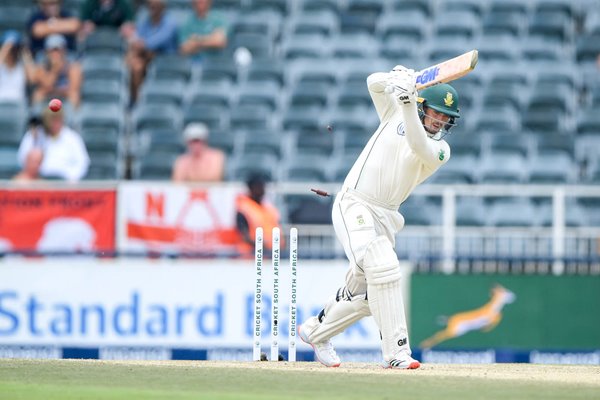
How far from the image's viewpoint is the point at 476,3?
18672mm

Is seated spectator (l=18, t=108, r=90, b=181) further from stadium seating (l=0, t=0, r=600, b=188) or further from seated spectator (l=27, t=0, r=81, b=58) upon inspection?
seated spectator (l=27, t=0, r=81, b=58)

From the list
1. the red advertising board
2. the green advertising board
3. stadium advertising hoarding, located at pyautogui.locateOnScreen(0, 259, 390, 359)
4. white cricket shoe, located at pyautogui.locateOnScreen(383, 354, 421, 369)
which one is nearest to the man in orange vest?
stadium advertising hoarding, located at pyautogui.locateOnScreen(0, 259, 390, 359)

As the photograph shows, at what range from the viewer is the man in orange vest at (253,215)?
14094mm

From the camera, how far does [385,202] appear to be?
987 centimetres

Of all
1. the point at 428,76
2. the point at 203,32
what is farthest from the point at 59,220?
the point at 428,76

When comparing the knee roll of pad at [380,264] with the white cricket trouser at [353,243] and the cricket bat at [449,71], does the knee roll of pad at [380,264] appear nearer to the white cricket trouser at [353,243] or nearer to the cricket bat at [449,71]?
the white cricket trouser at [353,243]

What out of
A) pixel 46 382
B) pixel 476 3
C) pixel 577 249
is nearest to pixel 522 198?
pixel 577 249

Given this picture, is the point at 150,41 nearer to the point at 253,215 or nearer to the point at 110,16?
the point at 110,16

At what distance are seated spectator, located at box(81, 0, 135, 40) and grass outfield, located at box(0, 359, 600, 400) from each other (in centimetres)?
817

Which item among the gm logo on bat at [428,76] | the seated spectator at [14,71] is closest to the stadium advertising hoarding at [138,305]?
the seated spectator at [14,71]

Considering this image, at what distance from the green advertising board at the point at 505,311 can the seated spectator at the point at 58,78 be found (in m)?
5.11

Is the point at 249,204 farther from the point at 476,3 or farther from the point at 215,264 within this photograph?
the point at 476,3

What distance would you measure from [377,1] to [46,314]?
674 cm

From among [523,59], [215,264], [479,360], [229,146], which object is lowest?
[479,360]
